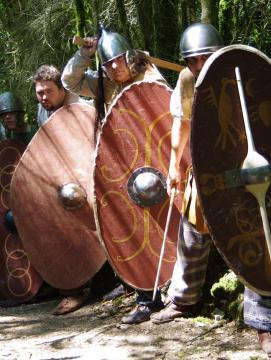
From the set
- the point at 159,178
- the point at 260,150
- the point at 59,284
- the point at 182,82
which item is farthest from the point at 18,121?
the point at 260,150

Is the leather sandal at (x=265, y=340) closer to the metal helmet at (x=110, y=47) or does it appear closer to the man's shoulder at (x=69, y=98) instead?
the metal helmet at (x=110, y=47)

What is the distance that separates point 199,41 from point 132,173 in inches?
37.0

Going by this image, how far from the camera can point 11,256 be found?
4.58m

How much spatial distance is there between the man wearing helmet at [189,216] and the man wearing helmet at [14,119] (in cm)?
176

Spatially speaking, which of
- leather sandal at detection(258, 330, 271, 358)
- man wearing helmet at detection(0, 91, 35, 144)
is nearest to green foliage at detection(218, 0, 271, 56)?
man wearing helmet at detection(0, 91, 35, 144)

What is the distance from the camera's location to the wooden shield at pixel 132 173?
3580 millimetres

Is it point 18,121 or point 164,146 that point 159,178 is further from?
point 18,121

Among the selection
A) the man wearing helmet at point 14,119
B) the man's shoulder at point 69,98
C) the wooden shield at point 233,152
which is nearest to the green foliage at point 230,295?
the wooden shield at point 233,152

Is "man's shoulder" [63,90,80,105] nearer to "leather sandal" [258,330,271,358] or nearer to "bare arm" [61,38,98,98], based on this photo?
"bare arm" [61,38,98,98]

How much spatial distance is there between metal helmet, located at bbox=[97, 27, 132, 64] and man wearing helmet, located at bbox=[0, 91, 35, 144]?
1145mm

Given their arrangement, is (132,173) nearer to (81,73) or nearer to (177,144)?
(177,144)

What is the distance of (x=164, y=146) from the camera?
3.61 metres

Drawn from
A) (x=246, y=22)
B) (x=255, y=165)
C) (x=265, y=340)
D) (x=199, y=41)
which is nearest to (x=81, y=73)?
(x=199, y=41)

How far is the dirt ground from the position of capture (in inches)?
116
